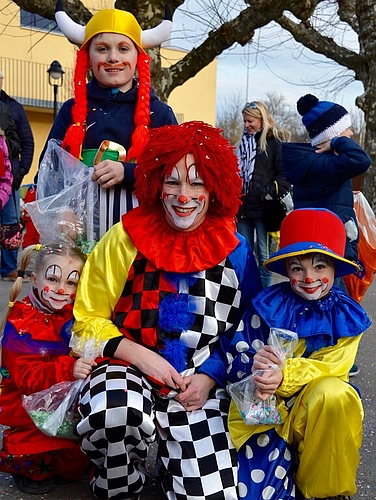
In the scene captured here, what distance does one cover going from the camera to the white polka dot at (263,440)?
234cm

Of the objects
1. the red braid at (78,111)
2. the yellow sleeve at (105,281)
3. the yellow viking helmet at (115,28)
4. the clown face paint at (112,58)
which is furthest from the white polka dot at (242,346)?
the yellow viking helmet at (115,28)

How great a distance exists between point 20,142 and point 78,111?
12.8 ft

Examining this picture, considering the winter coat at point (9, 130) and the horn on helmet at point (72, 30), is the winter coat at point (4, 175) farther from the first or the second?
the horn on helmet at point (72, 30)

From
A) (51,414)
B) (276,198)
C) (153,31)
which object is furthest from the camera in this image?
(276,198)

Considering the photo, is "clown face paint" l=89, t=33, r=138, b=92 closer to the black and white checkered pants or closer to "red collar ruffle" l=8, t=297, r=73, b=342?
"red collar ruffle" l=8, t=297, r=73, b=342

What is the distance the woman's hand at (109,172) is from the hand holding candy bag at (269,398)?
979 millimetres

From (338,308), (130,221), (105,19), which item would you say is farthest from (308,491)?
(105,19)

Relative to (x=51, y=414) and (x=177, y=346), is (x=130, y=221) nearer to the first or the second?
(x=177, y=346)

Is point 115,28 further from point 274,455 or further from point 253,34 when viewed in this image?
point 253,34

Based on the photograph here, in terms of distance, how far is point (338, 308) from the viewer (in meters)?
2.40

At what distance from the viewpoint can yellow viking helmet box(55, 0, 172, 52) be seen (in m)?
2.81

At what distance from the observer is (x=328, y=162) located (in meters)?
3.70

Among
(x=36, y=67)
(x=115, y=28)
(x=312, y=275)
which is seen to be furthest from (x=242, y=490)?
(x=36, y=67)

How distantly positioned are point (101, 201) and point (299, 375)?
3.98 feet
